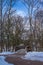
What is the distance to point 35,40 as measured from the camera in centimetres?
1947

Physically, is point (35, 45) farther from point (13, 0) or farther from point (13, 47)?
point (13, 0)

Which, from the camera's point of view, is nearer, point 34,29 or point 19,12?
point 34,29

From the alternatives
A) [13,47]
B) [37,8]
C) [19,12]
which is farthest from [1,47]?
[37,8]

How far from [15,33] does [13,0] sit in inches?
161

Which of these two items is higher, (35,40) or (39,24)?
(39,24)

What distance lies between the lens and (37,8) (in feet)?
66.2

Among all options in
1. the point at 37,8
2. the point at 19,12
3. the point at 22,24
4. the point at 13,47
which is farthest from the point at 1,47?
the point at 37,8

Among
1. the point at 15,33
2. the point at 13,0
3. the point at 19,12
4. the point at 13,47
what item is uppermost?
the point at 13,0

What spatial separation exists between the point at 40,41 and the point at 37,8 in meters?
4.17

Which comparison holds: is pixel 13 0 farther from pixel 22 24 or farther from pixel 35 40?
pixel 35 40

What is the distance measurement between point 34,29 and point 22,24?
5.77ft

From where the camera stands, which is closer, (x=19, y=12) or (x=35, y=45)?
(x=35, y=45)

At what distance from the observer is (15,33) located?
795 inches

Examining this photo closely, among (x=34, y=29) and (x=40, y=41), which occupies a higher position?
(x=34, y=29)
